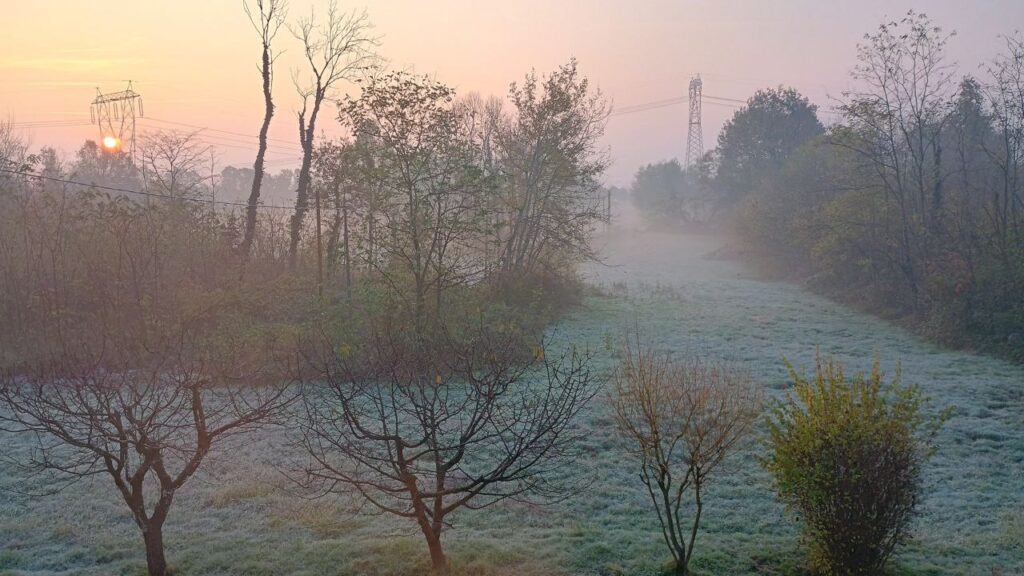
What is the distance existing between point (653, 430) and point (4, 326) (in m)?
14.8

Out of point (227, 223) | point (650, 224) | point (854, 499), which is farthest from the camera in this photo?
point (650, 224)

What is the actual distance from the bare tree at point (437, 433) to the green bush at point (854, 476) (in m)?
1.79

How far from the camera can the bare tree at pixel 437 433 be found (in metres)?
5.14

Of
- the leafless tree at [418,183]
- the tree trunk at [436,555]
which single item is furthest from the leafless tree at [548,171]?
the tree trunk at [436,555]

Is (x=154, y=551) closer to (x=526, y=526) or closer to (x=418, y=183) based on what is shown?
(x=526, y=526)

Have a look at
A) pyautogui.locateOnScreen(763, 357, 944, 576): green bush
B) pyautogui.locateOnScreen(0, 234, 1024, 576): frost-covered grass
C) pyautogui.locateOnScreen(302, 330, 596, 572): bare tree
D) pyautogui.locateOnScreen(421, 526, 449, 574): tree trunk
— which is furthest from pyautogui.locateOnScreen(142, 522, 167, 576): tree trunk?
pyautogui.locateOnScreen(763, 357, 944, 576): green bush

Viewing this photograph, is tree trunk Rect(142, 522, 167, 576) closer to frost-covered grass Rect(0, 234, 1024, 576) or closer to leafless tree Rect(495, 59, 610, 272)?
frost-covered grass Rect(0, 234, 1024, 576)

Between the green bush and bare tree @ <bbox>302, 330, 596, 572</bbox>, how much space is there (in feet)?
Answer: 5.86

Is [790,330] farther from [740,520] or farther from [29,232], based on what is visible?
[29,232]

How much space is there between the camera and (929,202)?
78.9 ft

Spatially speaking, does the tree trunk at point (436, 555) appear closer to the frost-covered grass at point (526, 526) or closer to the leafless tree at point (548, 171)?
the frost-covered grass at point (526, 526)

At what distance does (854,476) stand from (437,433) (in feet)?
20.9

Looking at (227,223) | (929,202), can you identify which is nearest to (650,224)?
(929,202)

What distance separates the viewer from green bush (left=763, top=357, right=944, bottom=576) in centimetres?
544
